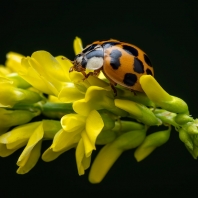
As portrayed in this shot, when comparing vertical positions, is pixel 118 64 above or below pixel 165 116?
above

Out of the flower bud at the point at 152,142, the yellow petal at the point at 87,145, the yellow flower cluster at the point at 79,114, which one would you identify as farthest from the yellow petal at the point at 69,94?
the flower bud at the point at 152,142

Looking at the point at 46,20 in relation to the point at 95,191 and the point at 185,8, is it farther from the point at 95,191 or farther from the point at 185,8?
the point at 95,191

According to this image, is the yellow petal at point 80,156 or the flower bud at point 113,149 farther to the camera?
the flower bud at point 113,149

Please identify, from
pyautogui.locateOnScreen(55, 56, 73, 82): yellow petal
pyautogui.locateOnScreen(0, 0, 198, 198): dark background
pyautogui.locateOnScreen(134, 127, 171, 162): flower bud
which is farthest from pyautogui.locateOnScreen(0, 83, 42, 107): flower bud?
pyautogui.locateOnScreen(0, 0, 198, 198): dark background

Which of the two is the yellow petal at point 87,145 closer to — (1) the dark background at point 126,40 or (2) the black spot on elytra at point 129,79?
(2) the black spot on elytra at point 129,79

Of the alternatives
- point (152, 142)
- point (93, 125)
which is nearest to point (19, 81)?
point (93, 125)

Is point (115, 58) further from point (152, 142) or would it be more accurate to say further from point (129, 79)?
point (152, 142)

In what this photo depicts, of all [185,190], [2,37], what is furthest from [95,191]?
[2,37]
